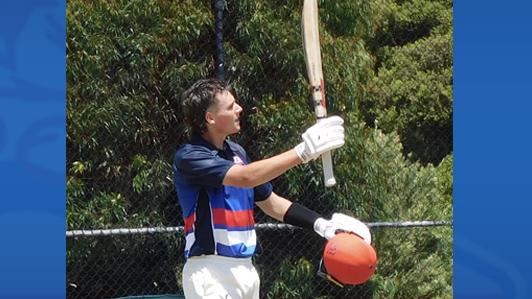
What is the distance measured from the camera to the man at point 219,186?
4027mm

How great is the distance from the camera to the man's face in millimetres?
4211

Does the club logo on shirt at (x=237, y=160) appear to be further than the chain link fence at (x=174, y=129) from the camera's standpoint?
No

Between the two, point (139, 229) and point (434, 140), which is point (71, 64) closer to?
point (139, 229)

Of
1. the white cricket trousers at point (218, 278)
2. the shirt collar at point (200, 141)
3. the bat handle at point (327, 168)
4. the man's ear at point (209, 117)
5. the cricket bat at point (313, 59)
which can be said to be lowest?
the white cricket trousers at point (218, 278)

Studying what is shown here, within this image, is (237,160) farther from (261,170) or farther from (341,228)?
(341,228)

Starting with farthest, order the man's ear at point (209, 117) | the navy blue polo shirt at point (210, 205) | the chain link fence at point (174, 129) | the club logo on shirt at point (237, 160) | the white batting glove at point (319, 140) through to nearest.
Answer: the chain link fence at point (174, 129)
the club logo on shirt at point (237, 160)
the man's ear at point (209, 117)
the navy blue polo shirt at point (210, 205)
the white batting glove at point (319, 140)

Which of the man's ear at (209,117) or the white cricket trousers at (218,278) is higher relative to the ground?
the man's ear at (209,117)

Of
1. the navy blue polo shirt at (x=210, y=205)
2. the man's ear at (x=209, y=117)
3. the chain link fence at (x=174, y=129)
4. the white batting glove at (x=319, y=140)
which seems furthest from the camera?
the chain link fence at (x=174, y=129)

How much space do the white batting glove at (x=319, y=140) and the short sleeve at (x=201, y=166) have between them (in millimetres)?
330

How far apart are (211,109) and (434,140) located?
21.0 ft

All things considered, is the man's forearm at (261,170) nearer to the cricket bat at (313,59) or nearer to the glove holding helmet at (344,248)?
the cricket bat at (313,59)

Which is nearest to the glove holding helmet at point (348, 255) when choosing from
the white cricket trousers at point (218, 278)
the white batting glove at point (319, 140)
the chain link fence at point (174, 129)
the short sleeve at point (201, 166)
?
the white cricket trousers at point (218, 278)

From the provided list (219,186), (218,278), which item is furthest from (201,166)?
(218,278)

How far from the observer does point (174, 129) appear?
22.5 feet
